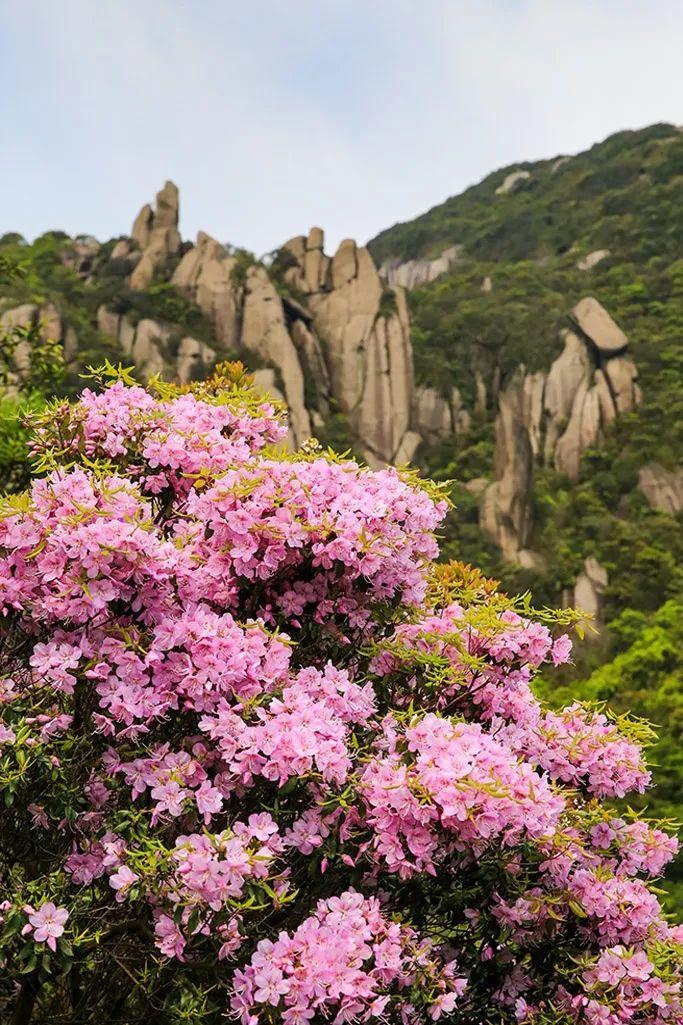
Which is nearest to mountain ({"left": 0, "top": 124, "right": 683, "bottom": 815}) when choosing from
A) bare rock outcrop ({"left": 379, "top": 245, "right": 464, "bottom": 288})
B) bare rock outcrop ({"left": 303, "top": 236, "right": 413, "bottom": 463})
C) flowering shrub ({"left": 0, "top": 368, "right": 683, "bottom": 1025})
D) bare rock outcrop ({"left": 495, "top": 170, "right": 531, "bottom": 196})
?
bare rock outcrop ({"left": 303, "top": 236, "right": 413, "bottom": 463})

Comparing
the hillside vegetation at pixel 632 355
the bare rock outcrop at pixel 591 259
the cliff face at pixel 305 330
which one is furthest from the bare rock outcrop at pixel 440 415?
the bare rock outcrop at pixel 591 259

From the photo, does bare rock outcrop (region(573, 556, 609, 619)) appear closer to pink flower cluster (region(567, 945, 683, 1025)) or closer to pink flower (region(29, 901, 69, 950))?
pink flower cluster (region(567, 945, 683, 1025))

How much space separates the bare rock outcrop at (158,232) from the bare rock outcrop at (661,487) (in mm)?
25285

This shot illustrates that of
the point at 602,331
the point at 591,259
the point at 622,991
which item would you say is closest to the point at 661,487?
the point at 602,331

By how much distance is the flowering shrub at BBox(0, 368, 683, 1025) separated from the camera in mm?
3143

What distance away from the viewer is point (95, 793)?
11.8 ft

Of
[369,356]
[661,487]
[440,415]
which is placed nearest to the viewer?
[661,487]

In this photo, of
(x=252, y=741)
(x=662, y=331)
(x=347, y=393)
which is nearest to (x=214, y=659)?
(x=252, y=741)

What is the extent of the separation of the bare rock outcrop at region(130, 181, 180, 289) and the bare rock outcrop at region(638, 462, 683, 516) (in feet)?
83.0

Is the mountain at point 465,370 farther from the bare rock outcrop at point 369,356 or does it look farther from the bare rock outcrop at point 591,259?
the bare rock outcrop at point 591,259

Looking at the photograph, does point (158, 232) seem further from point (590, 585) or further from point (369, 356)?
point (590, 585)

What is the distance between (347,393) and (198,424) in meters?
40.9

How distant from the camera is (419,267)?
99875 mm

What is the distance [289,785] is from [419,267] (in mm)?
100264
